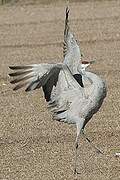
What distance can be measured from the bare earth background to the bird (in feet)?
1.22

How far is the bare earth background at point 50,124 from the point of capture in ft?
23.0

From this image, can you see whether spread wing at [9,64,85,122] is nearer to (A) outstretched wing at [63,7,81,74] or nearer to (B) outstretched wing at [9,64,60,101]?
(B) outstretched wing at [9,64,60,101]

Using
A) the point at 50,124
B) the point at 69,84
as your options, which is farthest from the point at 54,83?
the point at 50,124

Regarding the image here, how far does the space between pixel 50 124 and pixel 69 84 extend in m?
2.32

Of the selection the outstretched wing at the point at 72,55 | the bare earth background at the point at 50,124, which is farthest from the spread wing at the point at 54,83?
the bare earth background at the point at 50,124

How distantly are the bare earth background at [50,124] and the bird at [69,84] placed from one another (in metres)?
0.37

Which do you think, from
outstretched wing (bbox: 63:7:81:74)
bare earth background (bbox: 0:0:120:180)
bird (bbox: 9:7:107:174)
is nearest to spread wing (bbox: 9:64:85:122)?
bird (bbox: 9:7:107:174)

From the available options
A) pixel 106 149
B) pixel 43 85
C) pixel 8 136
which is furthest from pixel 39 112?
pixel 43 85

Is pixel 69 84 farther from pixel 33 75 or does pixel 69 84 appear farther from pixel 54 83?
pixel 33 75

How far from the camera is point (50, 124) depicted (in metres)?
8.98

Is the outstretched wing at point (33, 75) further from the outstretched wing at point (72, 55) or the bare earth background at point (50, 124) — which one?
the bare earth background at point (50, 124)

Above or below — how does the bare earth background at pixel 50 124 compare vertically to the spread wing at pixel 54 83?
below

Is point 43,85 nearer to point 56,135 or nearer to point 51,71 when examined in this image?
point 51,71

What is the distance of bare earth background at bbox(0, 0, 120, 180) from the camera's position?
7.00 metres
